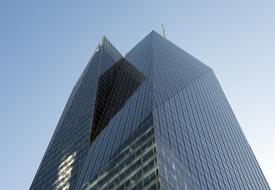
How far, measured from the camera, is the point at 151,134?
80.1 m

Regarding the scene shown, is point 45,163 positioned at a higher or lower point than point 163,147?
higher

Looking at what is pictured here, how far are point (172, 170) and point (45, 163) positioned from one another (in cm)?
7341

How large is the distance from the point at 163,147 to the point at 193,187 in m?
8.61

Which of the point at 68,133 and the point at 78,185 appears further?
the point at 68,133

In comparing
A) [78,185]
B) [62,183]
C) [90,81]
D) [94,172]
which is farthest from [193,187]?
[90,81]

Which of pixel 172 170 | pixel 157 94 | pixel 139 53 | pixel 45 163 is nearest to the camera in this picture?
pixel 172 170

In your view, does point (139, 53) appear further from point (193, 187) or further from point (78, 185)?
point (193, 187)

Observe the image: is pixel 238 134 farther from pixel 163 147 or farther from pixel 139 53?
pixel 163 147

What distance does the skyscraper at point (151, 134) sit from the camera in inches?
3066

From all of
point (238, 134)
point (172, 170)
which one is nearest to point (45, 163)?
point (238, 134)

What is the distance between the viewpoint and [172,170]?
240 ft

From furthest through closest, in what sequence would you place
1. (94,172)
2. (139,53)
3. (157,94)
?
(139,53) < (157,94) < (94,172)

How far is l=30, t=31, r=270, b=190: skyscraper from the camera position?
3066 inches

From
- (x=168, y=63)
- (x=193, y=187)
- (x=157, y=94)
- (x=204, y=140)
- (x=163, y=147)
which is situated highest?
(x=168, y=63)
